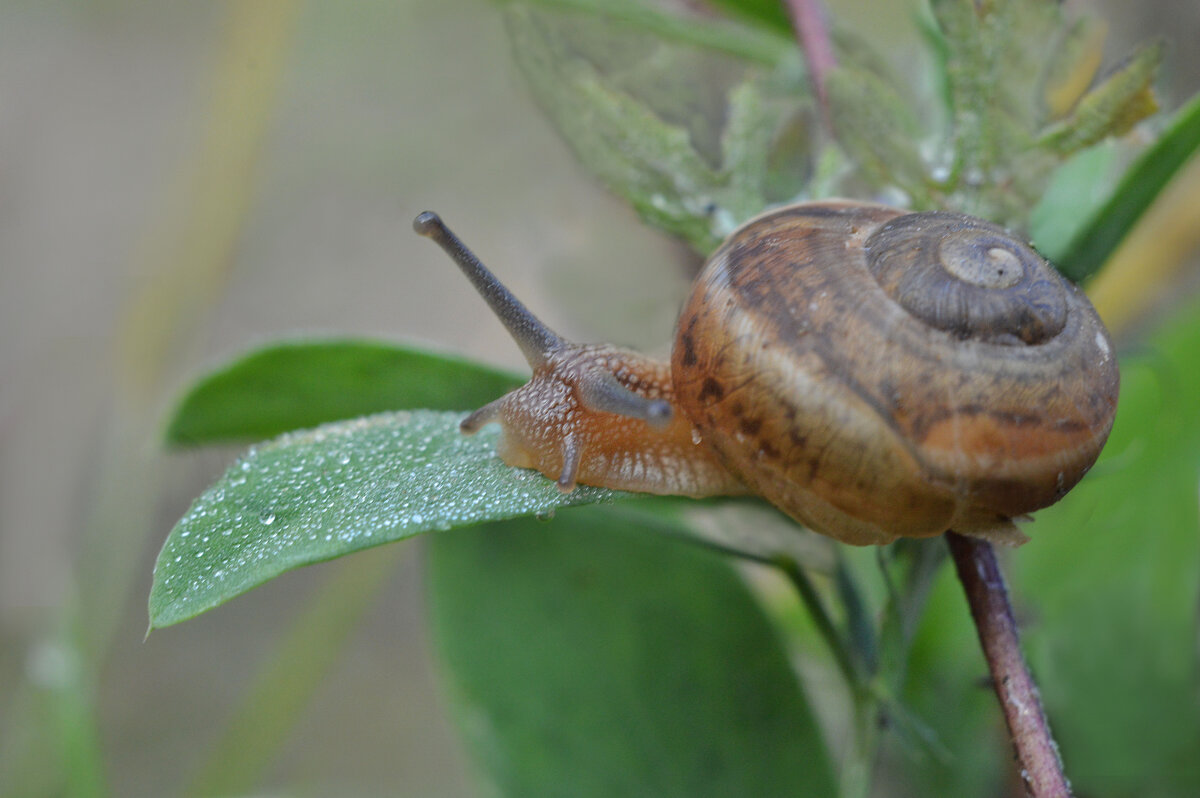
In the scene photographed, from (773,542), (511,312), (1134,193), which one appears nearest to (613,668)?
(773,542)

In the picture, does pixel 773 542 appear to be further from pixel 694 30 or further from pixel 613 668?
pixel 694 30

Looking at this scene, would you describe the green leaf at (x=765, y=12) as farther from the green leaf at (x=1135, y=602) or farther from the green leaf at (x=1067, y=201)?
the green leaf at (x=1135, y=602)

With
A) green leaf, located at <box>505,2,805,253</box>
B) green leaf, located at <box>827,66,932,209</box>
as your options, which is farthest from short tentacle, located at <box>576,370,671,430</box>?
green leaf, located at <box>827,66,932,209</box>

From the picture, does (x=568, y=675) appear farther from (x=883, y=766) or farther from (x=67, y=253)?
(x=67, y=253)

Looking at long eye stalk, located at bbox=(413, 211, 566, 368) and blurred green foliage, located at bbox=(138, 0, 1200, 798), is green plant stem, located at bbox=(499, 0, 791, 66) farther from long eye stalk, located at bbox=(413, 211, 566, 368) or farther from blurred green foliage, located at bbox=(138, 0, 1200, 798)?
long eye stalk, located at bbox=(413, 211, 566, 368)

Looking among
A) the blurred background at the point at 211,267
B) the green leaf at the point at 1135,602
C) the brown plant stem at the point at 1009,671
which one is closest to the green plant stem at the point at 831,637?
the brown plant stem at the point at 1009,671

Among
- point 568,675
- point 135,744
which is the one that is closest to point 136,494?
point 135,744

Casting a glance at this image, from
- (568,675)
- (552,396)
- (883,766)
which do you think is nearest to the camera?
(552,396)
